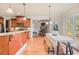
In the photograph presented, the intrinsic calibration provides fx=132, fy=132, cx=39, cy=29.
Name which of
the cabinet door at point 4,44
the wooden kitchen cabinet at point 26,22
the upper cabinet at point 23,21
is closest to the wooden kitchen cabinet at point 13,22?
the upper cabinet at point 23,21

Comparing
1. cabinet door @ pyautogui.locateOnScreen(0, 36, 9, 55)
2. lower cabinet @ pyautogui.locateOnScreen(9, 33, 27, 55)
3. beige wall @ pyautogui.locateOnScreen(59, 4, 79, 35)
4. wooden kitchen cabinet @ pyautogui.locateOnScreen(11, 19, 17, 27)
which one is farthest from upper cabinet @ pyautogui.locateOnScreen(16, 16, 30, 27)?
cabinet door @ pyautogui.locateOnScreen(0, 36, 9, 55)

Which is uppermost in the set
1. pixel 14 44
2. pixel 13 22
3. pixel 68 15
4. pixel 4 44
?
pixel 68 15

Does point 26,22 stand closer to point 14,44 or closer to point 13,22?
point 13,22

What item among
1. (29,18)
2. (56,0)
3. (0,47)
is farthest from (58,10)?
(56,0)

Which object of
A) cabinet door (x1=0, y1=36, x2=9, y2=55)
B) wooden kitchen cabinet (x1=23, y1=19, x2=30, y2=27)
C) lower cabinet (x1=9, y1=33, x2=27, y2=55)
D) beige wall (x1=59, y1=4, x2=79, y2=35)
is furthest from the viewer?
wooden kitchen cabinet (x1=23, y1=19, x2=30, y2=27)

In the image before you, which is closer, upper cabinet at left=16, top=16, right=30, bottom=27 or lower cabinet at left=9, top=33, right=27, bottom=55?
lower cabinet at left=9, top=33, right=27, bottom=55

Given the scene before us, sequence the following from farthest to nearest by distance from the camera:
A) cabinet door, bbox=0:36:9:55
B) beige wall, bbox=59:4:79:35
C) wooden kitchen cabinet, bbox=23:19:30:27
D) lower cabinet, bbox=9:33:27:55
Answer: wooden kitchen cabinet, bbox=23:19:30:27 < beige wall, bbox=59:4:79:35 < lower cabinet, bbox=9:33:27:55 < cabinet door, bbox=0:36:9:55

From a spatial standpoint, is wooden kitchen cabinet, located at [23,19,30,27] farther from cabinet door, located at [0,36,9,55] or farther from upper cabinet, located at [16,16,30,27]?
cabinet door, located at [0,36,9,55]

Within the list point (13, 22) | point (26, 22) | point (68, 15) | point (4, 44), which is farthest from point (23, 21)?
point (4, 44)

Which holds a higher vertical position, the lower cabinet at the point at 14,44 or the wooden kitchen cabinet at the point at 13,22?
the wooden kitchen cabinet at the point at 13,22

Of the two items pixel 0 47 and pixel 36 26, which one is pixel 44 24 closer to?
pixel 36 26

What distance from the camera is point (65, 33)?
5527 mm

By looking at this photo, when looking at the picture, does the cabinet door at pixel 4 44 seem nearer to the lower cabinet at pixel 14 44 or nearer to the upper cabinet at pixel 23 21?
the lower cabinet at pixel 14 44
